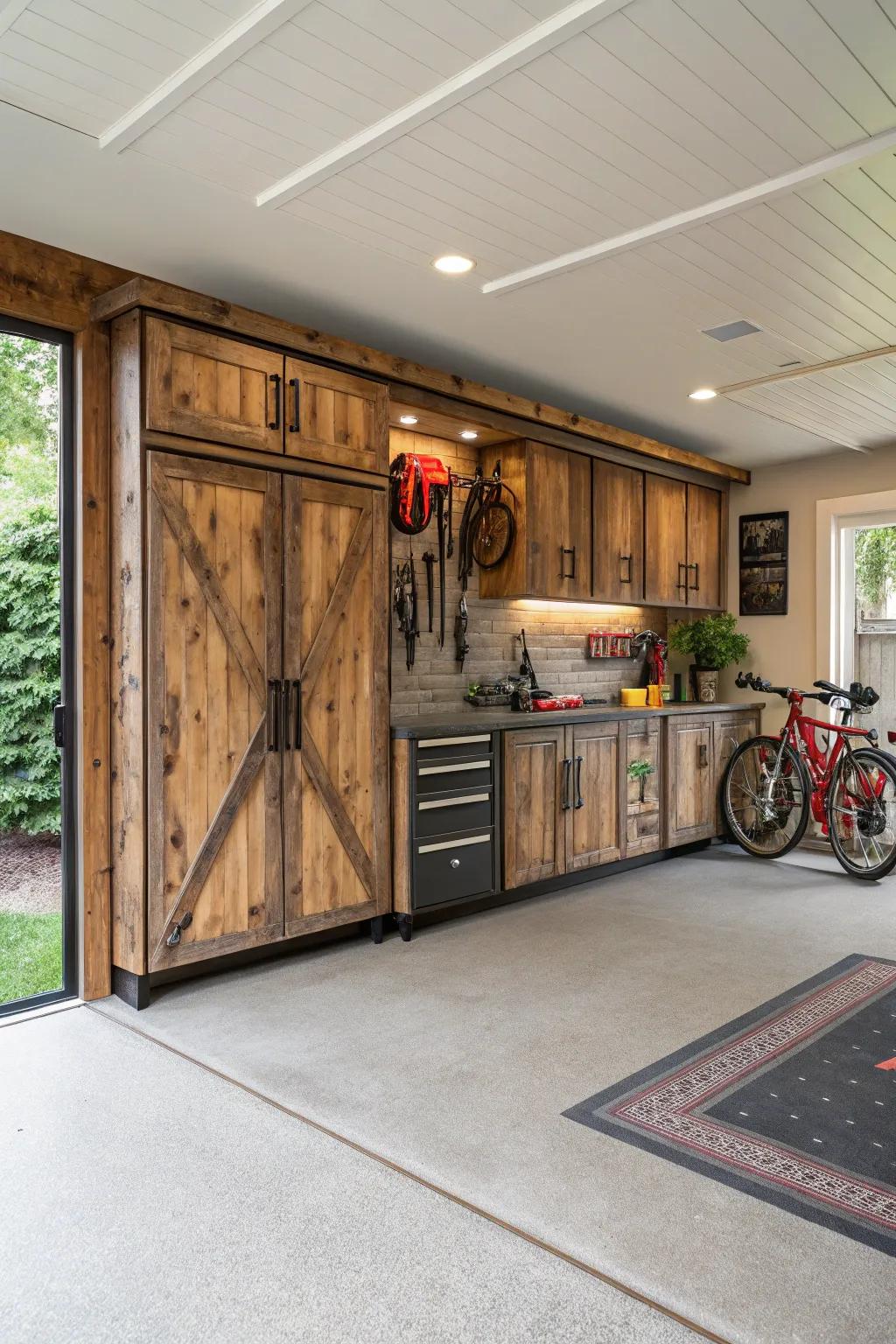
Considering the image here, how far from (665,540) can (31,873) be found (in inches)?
175

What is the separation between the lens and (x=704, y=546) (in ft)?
22.0

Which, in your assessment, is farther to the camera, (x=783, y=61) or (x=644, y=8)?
(x=783, y=61)

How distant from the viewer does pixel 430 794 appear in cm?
432

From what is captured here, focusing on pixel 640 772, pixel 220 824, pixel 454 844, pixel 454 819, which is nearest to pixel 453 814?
pixel 454 819

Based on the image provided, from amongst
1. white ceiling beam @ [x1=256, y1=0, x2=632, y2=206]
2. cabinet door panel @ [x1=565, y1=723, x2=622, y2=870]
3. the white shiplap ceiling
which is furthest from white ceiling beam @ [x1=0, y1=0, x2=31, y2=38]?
cabinet door panel @ [x1=565, y1=723, x2=622, y2=870]

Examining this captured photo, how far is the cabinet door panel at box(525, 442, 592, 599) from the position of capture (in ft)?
17.2

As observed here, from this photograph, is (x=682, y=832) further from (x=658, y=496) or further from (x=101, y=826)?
(x=101, y=826)

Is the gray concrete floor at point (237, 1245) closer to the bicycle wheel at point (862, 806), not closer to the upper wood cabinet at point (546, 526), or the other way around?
the upper wood cabinet at point (546, 526)

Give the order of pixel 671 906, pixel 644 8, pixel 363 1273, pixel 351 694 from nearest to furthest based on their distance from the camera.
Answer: pixel 363 1273 → pixel 644 8 → pixel 351 694 → pixel 671 906

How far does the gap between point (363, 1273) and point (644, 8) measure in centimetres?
276

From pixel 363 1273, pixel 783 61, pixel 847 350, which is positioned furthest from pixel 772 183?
pixel 363 1273

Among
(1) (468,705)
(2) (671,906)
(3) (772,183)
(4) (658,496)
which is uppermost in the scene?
(3) (772,183)

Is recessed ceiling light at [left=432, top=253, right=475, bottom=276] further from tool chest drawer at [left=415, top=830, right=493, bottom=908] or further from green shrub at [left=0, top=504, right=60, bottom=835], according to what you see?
tool chest drawer at [left=415, top=830, right=493, bottom=908]

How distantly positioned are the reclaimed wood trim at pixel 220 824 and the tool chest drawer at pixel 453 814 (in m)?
0.88
